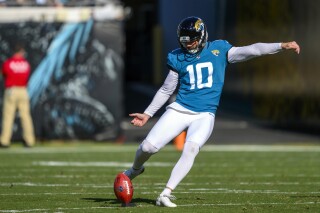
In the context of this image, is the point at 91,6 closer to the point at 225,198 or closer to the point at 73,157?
the point at 73,157

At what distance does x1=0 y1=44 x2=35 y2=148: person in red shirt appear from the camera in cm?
2231

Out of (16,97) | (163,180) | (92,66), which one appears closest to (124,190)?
(163,180)

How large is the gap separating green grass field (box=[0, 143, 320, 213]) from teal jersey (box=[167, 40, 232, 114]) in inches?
42.9

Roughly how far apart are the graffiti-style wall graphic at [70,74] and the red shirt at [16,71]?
135cm

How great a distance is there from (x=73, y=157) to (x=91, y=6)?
574 centimetres

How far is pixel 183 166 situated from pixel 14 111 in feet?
40.0

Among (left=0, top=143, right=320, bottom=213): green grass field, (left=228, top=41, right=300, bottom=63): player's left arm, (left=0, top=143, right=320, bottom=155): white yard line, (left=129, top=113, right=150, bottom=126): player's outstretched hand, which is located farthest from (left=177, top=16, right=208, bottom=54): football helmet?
(left=0, top=143, right=320, bottom=155): white yard line

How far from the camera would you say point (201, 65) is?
36.9 ft

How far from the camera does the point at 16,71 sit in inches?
875

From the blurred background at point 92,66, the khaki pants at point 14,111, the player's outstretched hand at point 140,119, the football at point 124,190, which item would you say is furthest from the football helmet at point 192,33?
the blurred background at point 92,66

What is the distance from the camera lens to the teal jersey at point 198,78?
11.2 m

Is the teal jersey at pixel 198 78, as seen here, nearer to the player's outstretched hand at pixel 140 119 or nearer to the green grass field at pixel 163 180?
the player's outstretched hand at pixel 140 119

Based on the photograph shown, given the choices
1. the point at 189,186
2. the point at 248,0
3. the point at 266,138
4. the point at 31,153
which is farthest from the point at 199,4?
Result: the point at 189,186

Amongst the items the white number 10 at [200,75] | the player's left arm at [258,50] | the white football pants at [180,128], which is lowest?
the white football pants at [180,128]
